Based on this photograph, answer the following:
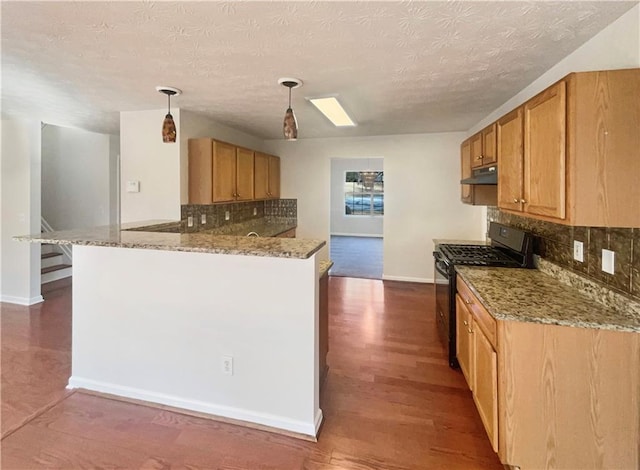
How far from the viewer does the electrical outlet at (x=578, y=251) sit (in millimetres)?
2055

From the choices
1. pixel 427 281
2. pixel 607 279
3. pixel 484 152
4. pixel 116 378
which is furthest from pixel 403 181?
pixel 116 378

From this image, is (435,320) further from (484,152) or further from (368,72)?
(368,72)

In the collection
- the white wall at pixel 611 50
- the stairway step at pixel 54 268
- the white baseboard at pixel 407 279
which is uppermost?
the white wall at pixel 611 50

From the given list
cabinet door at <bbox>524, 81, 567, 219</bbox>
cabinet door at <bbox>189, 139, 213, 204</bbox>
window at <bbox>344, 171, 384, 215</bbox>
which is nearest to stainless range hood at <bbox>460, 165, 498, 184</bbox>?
cabinet door at <bbox>524, 81, 567, 219</bbox>

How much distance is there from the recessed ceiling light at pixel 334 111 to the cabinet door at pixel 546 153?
173 centimetres

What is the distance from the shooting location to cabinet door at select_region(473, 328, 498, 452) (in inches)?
68.2

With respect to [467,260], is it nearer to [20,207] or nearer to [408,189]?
[408,189]

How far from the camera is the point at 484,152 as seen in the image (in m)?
3.04

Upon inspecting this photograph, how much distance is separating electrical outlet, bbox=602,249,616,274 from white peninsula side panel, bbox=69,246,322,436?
1.58m

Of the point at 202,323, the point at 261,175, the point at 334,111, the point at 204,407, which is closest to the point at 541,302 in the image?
the point at 202,323

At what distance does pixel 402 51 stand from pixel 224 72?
130 centimetres

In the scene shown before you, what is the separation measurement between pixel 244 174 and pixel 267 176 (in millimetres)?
841

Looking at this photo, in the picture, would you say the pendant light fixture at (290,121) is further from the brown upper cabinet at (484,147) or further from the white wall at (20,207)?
the white wall at (20,207)

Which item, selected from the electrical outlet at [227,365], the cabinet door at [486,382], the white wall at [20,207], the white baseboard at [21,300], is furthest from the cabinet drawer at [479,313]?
the white baseboard at [21,300]
